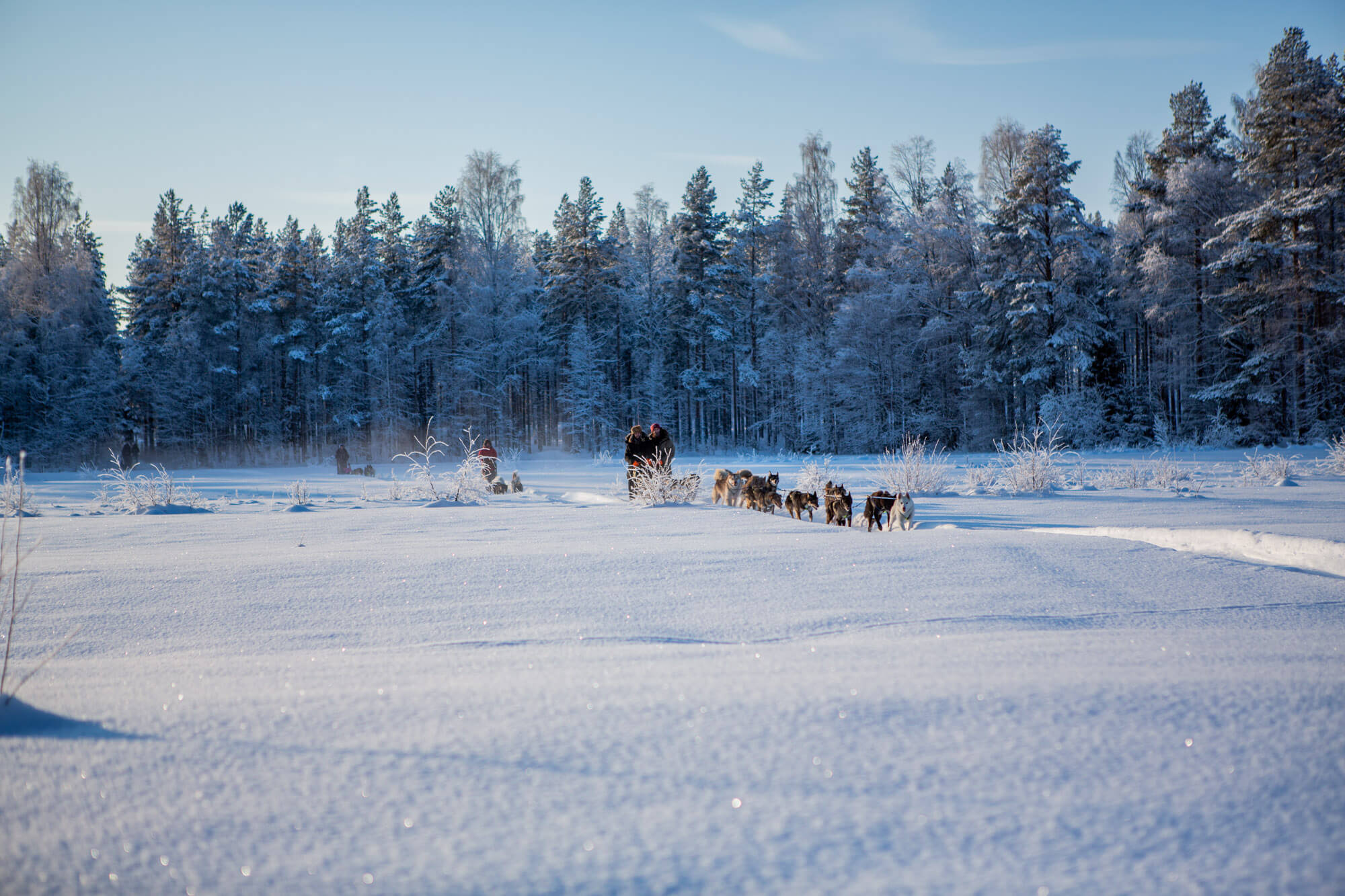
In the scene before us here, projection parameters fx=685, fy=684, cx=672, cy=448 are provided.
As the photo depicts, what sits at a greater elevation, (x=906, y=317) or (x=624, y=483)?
(x=906, y=317)

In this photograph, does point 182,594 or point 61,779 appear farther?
point 182,594

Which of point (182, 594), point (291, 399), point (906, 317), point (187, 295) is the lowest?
point (182, 594)

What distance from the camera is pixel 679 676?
1.82m

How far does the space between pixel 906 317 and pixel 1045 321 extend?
611cm

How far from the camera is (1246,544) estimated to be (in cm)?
438

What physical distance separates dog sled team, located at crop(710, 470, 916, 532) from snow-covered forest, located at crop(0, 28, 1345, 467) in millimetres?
20136

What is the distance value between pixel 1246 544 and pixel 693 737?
185 inches

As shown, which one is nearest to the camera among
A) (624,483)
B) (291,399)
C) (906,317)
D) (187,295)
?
(624,483)

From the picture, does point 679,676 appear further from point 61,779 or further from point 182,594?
point 182,594

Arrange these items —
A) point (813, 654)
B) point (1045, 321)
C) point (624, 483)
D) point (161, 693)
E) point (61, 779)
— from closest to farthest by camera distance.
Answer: point (61, 779) → point (161, 693) → point (813, 654) → point (624, 483) → point (1045, 321)

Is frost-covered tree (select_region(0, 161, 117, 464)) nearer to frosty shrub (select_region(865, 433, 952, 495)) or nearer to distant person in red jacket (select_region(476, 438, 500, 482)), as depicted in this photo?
distant person in red jacket (select_region(476, 438, 500, 482))

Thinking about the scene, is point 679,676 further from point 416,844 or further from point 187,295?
point 187,295

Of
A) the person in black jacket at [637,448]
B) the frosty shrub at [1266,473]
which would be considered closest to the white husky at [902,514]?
the person in black jacket at [637,448]

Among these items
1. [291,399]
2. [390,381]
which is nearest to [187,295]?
[291,399]
